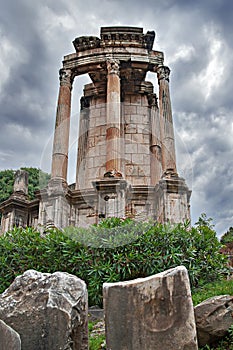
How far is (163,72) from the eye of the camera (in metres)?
14.9

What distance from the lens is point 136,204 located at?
40.9 feet

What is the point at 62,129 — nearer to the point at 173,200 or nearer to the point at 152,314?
the point at 173,200

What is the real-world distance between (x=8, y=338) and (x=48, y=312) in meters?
0.49

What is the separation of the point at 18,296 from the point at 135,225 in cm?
445

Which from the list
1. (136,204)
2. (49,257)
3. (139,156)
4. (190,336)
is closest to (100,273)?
(49,257)

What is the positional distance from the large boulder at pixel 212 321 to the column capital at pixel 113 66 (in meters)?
11.2

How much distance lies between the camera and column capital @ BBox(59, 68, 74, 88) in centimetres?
1498

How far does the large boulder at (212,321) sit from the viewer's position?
488 centimetres

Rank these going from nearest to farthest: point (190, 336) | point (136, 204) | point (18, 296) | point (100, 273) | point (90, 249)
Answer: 1. point (190, 336)
2. point (18, 296)
3. point (100, 273)
4. point (90, 249)
5. point (136, 204)

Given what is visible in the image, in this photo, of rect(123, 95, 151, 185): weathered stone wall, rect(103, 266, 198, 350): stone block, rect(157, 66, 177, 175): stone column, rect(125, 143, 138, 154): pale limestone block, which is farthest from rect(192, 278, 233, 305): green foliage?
rect(125, 143, 138, 154): pale limestone block

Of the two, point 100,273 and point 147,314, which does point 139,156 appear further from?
point 147,314

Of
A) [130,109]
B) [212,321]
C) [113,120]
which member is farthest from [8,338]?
[130,109]

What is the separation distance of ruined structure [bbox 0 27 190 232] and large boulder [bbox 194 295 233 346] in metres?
6.27

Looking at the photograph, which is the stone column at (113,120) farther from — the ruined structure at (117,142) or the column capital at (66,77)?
the column capital at (66,77)
